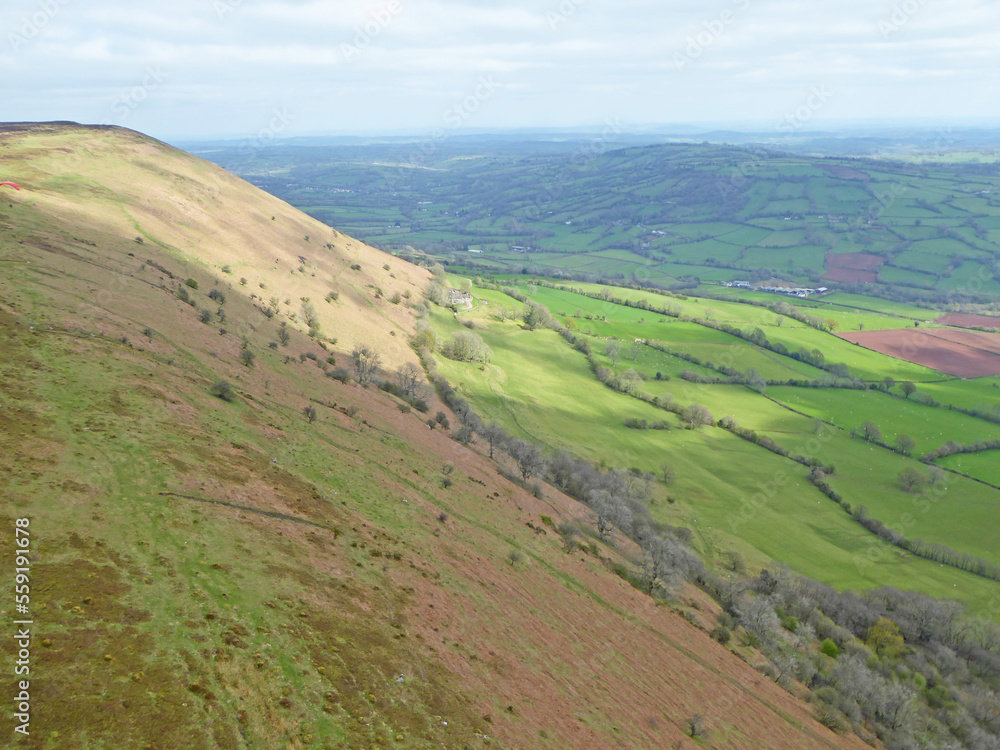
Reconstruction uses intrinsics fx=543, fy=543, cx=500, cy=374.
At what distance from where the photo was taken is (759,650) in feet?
135

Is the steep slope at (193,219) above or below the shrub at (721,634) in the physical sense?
above

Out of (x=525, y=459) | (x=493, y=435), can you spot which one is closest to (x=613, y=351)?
(x=493, y=435)

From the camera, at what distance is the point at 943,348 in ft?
459

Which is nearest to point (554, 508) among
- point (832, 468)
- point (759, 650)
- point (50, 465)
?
point (759, 650)

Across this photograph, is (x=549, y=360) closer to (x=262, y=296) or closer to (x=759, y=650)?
(x=262, y=296)

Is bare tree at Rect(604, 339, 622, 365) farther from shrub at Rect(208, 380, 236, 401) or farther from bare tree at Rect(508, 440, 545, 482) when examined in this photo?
shrub at Rect(208, 380, 236, 401)

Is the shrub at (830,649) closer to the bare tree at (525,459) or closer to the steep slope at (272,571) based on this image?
the steep slope at (272,571)

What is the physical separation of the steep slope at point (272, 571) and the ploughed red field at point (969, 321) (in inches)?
6896

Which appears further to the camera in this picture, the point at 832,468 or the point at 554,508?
the point at 832,468

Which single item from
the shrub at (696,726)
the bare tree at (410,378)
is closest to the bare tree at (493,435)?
the bare tree at (410,378)

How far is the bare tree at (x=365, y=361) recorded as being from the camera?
59219mm

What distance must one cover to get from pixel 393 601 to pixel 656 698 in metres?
15.0

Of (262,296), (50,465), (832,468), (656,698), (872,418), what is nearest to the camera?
(50,465)

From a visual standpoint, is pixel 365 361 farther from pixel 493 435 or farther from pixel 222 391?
pixel 222 391
